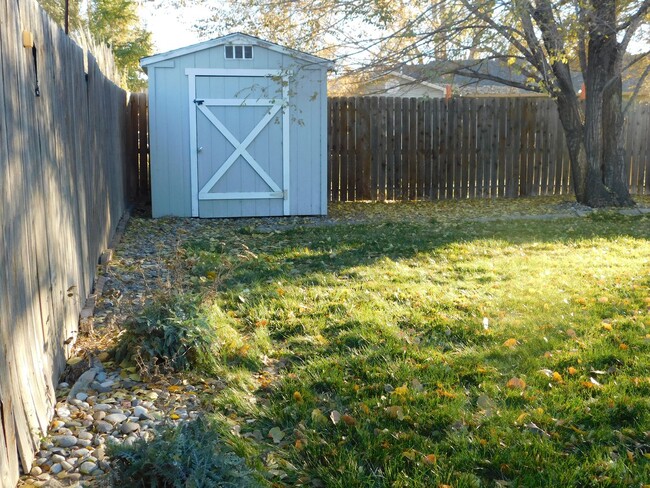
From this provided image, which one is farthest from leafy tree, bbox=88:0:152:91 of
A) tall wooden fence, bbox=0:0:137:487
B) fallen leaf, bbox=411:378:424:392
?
fallen leaf, bbox=411:378:424:392

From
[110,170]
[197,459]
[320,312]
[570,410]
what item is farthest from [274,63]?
[197,459]

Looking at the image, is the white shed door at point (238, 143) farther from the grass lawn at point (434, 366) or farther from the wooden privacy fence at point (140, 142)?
the grass lawn at point (434, 366)

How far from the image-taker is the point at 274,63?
11.3 meters

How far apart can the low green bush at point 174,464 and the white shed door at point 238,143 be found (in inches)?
355

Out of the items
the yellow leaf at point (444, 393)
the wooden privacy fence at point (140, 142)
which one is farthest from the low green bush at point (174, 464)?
the wooden privacy fence at point (140, 142)

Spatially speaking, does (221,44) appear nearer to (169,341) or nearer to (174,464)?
(169,341)

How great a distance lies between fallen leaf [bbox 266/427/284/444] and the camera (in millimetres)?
3342

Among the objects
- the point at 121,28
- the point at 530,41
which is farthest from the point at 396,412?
the point at 121,28

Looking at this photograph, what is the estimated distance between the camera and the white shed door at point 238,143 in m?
11.2

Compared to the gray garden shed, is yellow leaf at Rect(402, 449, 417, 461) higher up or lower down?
lower down

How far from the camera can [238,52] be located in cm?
1114

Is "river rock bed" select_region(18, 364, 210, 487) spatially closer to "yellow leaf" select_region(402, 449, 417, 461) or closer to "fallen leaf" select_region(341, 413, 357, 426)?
"fallen leaf" select_region(341, 413, 357, 426)

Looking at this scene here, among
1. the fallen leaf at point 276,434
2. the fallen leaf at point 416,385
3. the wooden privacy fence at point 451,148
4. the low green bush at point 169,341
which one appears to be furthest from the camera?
the wooden privacy fence at point 451,148

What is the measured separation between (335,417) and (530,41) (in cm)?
811
